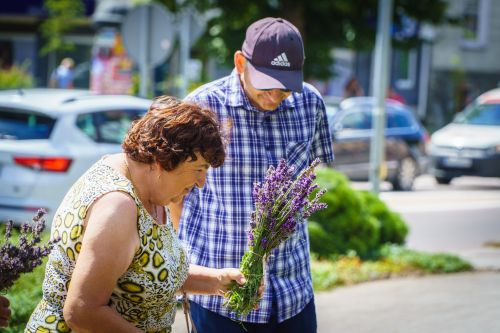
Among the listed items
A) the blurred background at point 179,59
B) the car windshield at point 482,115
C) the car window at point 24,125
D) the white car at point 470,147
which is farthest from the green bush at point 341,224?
the car windshield at point 482,115

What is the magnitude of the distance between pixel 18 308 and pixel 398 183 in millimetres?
12582

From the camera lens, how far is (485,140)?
59.3 ft

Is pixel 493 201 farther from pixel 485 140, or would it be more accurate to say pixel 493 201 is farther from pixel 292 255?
pixel 292 255

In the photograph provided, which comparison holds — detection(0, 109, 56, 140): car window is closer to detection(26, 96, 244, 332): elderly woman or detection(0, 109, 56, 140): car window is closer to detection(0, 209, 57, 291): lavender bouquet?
detection(0, 209, 57, 291): lavender bouquet

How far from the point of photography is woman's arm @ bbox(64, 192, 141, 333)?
2.45 metres

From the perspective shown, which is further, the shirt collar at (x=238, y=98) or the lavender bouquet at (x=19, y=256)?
the shirt collar at (x=238, y=98)

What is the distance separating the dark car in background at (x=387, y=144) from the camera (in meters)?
16.6

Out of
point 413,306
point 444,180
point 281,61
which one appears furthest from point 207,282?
point 444,180

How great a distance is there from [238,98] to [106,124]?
608 centimetres

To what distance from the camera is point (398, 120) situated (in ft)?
58.6

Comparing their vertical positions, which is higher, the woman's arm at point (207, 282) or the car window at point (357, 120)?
the woman's arm at point (207, 282)

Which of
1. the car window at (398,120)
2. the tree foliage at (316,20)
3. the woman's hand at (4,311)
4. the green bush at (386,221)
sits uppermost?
the tree foliage at (316,20)

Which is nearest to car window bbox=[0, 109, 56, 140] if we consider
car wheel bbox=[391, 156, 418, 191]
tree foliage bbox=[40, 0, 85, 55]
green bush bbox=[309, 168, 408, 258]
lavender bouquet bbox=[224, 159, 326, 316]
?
green bush bbox=[309, 168, 408, 258]

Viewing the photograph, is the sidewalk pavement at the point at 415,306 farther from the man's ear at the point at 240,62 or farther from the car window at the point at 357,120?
the car window at the point at 357,120
